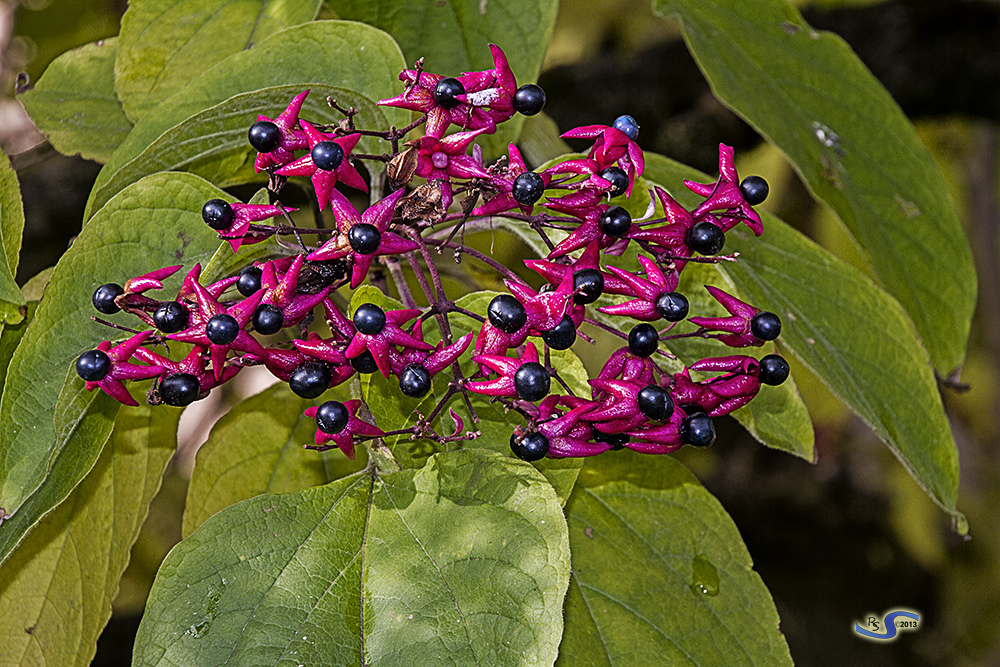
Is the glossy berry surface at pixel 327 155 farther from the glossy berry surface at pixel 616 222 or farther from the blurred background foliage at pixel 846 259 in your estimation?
the blurred background foliage at pixel 846 259

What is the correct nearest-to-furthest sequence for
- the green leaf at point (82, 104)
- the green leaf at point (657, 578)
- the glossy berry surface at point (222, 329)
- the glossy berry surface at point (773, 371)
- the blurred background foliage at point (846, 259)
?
the glossy berry surface at point (222, 329) < the glossy berry surface at point (773, 371) < the green leaf at point (657, 578) < the green leaf at point (82, 104) < the blurred background foliage at point (846, 259)

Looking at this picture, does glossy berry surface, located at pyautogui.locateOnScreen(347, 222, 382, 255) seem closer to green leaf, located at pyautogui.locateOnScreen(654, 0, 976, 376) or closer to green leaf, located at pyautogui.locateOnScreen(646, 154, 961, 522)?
green leaf, located at pyautogui.locateOnScreen(646, 154, 961, 522)

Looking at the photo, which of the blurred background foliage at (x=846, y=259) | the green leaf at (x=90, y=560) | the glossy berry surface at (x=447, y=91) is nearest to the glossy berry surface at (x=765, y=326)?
the glossy berry surface at (x=447, y=91)

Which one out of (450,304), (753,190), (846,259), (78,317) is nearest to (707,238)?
(753,190)

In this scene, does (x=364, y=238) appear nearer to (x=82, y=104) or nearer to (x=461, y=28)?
(x=461, y=28)

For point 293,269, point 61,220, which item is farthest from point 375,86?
point 61,220

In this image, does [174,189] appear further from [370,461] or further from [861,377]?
[861,377]

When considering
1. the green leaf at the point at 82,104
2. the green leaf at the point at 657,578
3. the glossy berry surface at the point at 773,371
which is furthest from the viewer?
the green leaf at the point at 82,104
